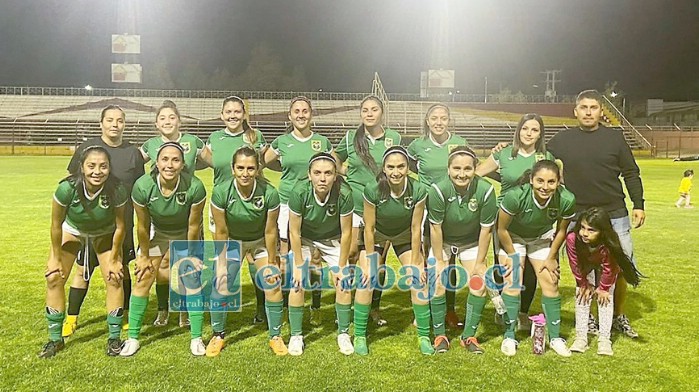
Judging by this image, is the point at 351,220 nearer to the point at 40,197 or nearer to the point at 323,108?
the point at 40,197

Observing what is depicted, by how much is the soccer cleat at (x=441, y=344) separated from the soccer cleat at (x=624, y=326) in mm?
1579

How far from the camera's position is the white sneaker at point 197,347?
4215mm

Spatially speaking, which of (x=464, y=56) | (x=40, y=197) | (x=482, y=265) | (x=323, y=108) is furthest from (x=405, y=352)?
(x=464, y=56)

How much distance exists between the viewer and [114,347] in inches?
166

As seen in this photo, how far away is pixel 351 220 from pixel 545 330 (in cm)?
169

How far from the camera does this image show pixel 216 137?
502 cm

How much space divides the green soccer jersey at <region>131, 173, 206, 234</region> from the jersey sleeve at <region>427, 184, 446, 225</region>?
1.67 metres

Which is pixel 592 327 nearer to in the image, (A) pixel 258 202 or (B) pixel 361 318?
(B) pixel 361 318

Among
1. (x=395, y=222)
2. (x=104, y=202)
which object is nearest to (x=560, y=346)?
(x=395, y=222)

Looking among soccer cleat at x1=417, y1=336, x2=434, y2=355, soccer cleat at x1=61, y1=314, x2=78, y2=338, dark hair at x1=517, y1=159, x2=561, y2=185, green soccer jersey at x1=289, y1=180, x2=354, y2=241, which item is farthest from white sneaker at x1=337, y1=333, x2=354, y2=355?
soccer cleat at x1=61, y1=314, x2=78, y2=338

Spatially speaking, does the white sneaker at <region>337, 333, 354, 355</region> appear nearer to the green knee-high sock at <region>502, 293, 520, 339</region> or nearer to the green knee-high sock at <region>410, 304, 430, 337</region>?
the green knee-high sock at <region>410, 304, 430, 337</region>

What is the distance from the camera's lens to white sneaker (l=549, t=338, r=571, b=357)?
427cm

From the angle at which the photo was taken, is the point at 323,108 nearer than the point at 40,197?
No

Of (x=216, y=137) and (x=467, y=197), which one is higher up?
(x=216, y=137)
